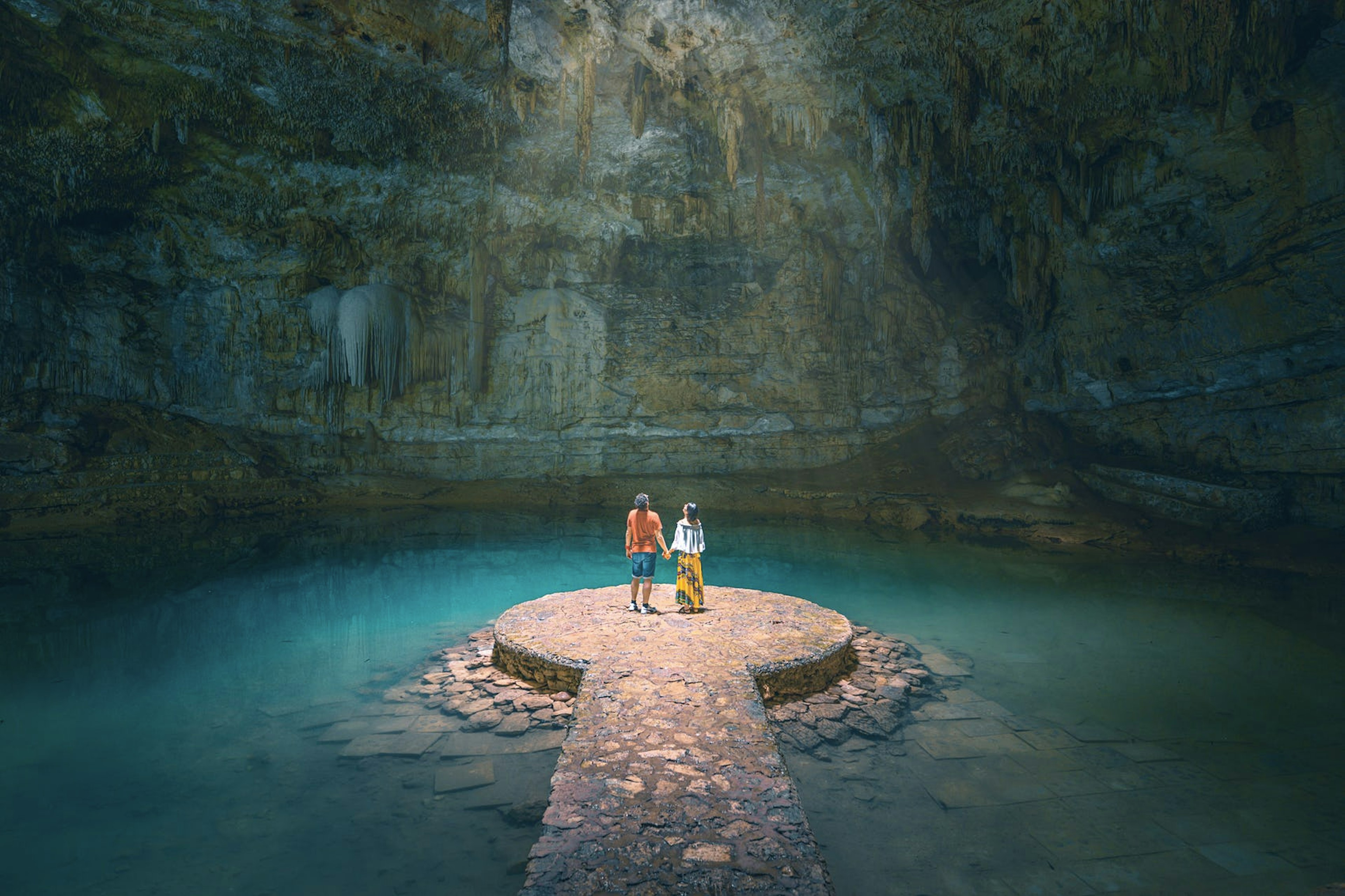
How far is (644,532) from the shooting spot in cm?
711

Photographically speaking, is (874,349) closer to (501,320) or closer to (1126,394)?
(1126,394)

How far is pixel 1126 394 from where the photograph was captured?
1557 cm

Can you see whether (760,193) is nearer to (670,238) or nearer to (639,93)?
(639,93)

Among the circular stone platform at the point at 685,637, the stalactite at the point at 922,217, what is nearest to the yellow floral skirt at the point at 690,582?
the circular stone platform at the point at 685,637

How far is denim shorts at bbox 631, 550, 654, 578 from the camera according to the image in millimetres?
7082

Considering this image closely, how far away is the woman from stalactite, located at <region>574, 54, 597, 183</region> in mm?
8912

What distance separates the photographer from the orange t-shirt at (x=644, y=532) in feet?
23.3

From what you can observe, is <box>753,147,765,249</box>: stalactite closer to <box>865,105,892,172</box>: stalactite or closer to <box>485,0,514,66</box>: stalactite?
<box>865,105,892,172</box>: stalactite

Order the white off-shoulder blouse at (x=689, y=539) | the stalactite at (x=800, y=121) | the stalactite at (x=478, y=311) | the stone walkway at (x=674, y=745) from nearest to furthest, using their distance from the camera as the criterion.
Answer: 1. the stone walkway at (x=674, y=745)
2. the white off-shoulder blouse at (x=689, y=539)
3. the stalactite at (x=800, y=121)
4. the stalactite at (x=478, y=311)

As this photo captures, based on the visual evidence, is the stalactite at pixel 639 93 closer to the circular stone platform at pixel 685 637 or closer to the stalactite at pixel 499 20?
the stalactite at pixel 499 20

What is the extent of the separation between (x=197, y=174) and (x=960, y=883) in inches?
743

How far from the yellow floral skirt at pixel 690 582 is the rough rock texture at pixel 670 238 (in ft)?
29.2

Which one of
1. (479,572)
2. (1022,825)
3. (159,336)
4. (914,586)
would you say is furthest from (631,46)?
(159,336)

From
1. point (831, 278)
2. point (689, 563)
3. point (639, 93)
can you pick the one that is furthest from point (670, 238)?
point (689, 563)
